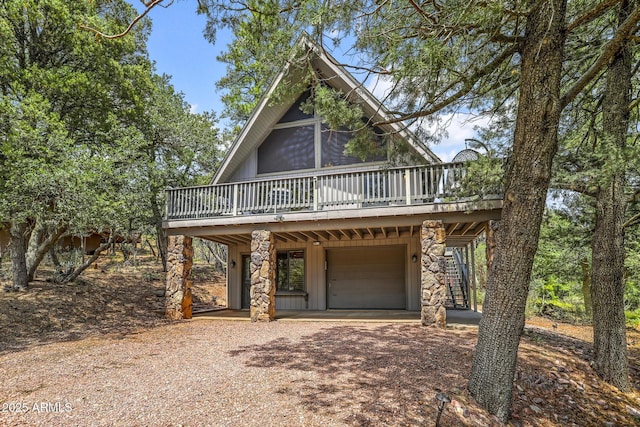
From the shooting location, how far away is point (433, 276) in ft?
26.0

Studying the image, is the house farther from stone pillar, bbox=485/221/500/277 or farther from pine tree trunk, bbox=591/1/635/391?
pine tree trunk, bbox=591/1/635/391

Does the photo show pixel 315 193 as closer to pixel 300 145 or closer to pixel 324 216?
pixel 324 216

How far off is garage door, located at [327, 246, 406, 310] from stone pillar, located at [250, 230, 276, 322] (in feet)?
10.3

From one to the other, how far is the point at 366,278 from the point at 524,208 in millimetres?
7863

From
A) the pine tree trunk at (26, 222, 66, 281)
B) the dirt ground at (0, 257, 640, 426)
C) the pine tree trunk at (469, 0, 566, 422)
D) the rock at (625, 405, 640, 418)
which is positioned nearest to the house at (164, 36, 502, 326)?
the dirt ground at (0, 257, 640, 426)

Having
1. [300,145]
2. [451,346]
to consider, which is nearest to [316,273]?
[300,145]

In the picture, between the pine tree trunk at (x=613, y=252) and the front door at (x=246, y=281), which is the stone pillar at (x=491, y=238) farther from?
the front door at (x=246, y=281)

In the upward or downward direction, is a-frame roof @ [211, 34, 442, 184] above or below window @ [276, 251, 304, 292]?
above

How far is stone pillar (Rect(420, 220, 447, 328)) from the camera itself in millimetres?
7793

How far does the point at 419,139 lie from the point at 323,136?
4.40 m

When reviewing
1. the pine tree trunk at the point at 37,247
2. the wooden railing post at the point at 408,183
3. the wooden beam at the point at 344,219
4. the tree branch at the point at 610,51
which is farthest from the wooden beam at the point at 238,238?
the tree branch at the point at 610,51

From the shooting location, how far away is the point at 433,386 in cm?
425

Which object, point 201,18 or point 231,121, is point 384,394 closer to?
point 201,18

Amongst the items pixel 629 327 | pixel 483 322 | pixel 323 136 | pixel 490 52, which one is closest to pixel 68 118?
pixel 323 136
